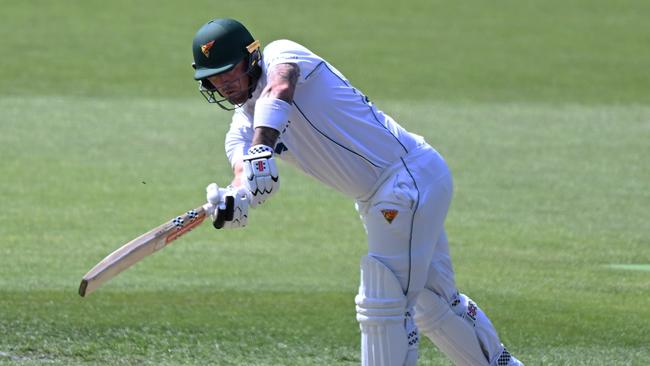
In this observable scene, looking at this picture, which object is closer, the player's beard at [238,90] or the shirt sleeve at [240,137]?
the player's beard at [238,90]

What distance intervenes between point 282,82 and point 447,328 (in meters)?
1.46

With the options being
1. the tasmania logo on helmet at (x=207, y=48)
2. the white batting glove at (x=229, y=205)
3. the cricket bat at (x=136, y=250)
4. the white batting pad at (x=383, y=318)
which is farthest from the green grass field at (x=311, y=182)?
the tasmania logo on helmet at (x=207, y=48)

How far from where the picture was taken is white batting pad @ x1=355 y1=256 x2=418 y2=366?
5.76m

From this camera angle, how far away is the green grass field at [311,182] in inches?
322

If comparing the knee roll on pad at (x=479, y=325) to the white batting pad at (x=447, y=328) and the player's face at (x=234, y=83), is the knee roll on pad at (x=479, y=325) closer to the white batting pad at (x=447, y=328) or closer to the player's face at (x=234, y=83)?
the white batting pad at (x=447, y=328)

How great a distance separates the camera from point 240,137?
612 centimetres

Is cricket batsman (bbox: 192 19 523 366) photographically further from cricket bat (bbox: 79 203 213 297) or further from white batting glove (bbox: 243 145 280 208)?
cricket bat (bbox: 79 203 213 297)

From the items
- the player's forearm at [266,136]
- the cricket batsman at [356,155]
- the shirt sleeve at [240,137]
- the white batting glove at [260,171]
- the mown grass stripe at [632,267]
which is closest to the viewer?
the white batting glove at [260,171]

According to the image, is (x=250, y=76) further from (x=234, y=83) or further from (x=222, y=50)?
(x=222, y=50)

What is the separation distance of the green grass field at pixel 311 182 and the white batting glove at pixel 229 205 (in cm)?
197

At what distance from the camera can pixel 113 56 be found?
19969 mm

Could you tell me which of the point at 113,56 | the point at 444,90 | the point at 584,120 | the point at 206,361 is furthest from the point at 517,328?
the point at 113,56

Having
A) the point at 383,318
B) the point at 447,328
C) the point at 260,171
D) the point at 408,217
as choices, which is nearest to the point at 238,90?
the point at 260,171

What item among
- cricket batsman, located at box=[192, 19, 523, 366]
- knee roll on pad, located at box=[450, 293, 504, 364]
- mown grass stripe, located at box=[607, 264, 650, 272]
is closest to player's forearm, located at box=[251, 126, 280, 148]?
cricket batsman, located at box=[192, 19, 523, 366]
